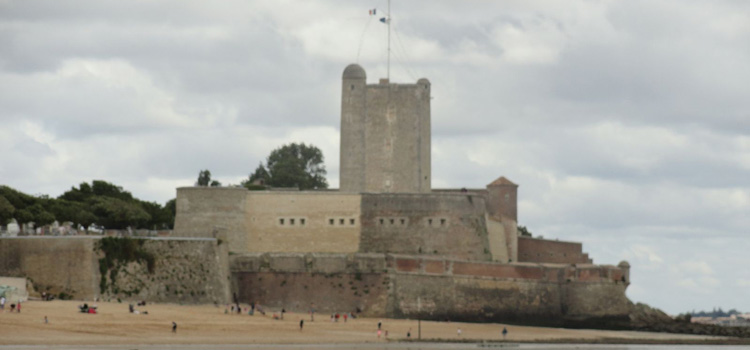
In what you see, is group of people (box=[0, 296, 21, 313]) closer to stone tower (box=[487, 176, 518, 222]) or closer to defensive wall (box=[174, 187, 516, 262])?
defensive wall (box=[174, 187, 516, 262])

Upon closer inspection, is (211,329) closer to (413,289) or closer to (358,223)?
(413,289)

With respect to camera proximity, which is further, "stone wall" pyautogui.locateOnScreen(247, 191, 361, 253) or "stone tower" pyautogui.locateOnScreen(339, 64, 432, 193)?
"stone tower" pyautogui.locateOnScreen(339, 64, 432, 193)

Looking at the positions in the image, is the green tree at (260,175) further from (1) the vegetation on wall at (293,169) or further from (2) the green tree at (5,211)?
(2) the green tree at (5,211)

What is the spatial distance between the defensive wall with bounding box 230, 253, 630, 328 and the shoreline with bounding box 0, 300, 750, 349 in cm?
122

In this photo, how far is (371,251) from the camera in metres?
77.9

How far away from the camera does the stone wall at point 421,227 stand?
78250mm

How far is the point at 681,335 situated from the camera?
247 ft

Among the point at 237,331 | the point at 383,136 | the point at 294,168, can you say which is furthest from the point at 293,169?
the point at 237,331

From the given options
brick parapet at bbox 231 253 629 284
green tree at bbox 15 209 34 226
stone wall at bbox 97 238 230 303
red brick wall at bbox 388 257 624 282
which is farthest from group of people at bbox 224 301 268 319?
green tree at bbox 15 209 34 226

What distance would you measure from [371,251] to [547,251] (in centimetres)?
1295

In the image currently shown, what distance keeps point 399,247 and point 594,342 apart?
13736 mm

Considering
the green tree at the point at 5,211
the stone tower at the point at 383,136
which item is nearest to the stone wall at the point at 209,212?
the stone tower at the point at 383,136

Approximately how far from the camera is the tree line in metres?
75.8

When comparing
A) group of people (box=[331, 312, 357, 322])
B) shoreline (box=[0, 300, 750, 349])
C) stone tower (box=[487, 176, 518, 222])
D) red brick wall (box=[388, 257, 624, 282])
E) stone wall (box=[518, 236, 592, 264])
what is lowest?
shoreline (box=[0, 300, 750, 349])
